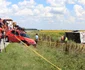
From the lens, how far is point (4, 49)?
66.8 feet

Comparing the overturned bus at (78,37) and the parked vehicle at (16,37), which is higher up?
the parked vehicle at (16,37)

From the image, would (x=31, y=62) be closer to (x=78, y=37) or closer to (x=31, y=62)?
(x=31, y=62)

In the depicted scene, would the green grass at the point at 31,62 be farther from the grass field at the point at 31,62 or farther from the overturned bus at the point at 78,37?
the overturned bus at the point at 78,37

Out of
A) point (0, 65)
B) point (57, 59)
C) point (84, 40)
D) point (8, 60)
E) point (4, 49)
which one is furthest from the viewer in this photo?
point (84, 40)

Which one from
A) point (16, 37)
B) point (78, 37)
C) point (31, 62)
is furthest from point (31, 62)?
point (78, 37)

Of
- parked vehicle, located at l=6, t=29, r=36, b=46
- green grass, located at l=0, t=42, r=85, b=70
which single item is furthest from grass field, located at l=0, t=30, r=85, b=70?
parked vehicle, located at l=6, t=29, r=36, b=46

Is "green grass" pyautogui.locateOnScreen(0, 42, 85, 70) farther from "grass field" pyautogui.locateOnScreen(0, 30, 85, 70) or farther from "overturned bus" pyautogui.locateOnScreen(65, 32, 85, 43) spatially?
"overturned bus" pyautogui.locateOnScreen(65, 32, 85, 43)

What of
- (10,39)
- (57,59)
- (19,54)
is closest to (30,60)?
(19,54)

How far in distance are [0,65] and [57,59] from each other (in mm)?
7010

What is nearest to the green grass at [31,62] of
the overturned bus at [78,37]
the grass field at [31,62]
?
the grass field at [31,62]

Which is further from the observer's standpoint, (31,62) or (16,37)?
(16,37)

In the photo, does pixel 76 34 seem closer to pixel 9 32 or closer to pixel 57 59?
pixel 9 32

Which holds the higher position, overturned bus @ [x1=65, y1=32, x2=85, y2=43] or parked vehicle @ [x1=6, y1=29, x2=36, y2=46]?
parked vehicle @ [x1=6, y1=29, x2=36, y2=46]

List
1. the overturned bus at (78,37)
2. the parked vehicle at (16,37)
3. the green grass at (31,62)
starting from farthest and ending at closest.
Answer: the overturned bus at (78,37), the parked vehicle at (16,37), the green grass at (31,62)
